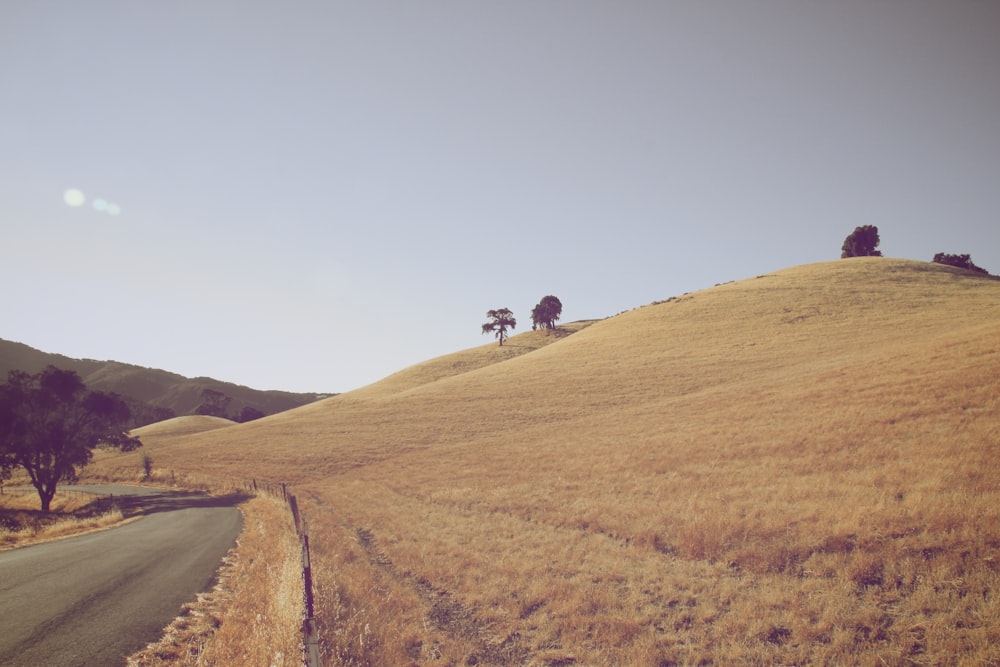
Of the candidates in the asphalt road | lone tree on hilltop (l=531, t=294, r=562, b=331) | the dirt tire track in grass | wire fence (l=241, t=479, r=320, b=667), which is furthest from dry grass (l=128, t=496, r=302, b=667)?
lone tree on hilltop (l=531, t=294, r=562, b=331)

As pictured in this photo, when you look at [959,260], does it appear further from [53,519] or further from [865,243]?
[53,519]

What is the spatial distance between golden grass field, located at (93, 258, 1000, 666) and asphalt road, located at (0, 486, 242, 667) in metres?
3.14

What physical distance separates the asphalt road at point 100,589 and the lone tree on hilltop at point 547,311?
105m

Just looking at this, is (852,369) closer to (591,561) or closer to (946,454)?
(946,454)

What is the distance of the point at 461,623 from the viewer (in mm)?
8695

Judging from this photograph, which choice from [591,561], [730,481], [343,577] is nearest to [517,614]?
[591,561]

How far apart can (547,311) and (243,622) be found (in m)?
113

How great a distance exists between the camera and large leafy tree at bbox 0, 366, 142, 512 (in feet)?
103

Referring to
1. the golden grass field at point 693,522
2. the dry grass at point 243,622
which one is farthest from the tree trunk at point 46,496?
the dry grass at point 243,622

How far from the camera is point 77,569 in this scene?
464 inches

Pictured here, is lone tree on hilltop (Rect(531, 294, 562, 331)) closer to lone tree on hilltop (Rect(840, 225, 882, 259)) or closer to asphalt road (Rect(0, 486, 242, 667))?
lone tree on hilltop (Rect(840, 225, 882, 259))

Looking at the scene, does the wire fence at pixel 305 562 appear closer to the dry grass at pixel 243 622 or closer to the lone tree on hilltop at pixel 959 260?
the dry grass at pixel 243 622

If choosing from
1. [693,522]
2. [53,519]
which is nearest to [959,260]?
[693,522]

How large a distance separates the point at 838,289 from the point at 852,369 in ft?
146
